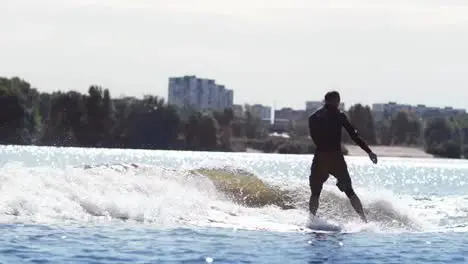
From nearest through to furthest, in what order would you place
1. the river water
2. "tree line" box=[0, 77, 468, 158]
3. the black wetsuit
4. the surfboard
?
the river water → the surfboard → the black wetsuit → "tree line" box=[0, 77, 468, 158]

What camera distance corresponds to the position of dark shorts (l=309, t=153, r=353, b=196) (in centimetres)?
1900

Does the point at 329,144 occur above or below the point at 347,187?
above

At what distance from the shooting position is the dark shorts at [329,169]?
1900 cm

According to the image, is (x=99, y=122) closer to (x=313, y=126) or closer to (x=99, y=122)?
(x=99, y=122)

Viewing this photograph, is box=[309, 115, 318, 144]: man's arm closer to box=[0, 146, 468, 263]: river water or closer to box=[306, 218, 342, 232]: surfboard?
box=[0, 146, 468, 263]: river water

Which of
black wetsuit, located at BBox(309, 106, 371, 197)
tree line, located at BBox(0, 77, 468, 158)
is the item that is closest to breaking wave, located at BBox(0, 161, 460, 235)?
black wetsuit, located at BBox(309, 106, 371, 197)

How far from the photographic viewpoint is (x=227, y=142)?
171m

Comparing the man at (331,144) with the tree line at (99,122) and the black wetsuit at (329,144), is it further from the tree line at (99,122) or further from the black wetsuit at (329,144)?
the tree line at (99,122)

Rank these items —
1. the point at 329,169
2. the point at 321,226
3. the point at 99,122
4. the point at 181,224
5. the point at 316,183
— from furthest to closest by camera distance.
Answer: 1. the point at 99,122
2. the point at 329,169
3. the point at 316,183
4. the point at 321,226
5. the point at 181,224

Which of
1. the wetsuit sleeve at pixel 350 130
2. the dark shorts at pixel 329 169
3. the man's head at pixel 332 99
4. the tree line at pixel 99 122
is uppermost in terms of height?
the tree line at pixel 99 122

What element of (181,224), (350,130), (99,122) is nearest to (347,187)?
(350,130)

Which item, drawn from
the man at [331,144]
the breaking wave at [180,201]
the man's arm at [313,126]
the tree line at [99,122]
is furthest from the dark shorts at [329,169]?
the tree line at [99,122]

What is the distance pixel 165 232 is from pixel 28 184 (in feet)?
10.4

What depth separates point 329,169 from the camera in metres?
19.1
